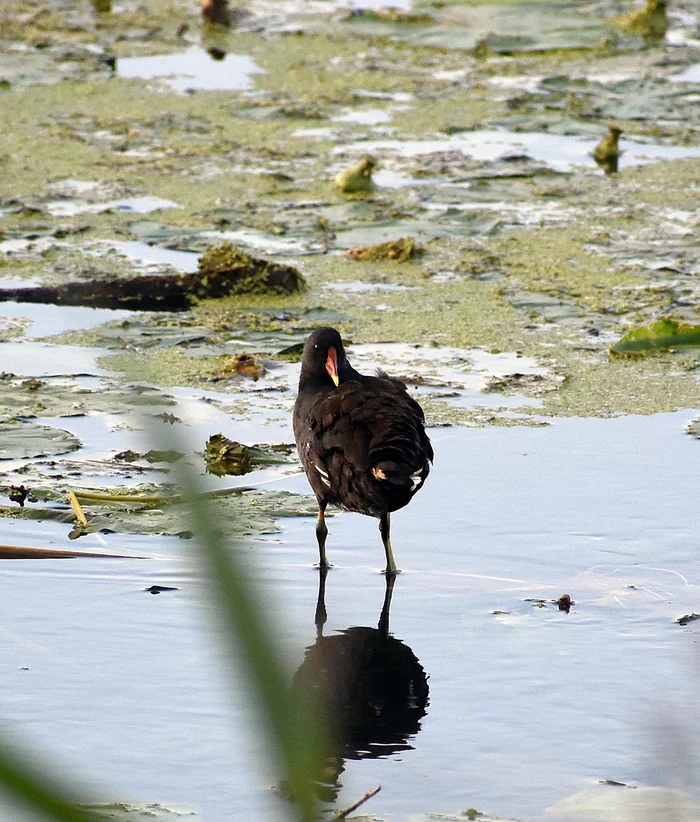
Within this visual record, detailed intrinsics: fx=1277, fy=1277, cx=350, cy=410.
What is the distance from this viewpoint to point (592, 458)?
453 centimetres

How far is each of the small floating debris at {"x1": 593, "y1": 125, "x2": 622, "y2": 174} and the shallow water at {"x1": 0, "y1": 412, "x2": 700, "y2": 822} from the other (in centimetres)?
415

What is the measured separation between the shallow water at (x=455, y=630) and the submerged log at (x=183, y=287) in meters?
1.86

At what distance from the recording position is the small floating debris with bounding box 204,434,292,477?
171 inches

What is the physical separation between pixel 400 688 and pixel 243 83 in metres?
8.31

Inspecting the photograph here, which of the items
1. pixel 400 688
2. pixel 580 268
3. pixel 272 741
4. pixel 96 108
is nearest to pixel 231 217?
pixel 580 268

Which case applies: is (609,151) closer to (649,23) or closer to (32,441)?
(649,23)

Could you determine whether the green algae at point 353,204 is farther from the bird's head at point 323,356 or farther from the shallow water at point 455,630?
the bird's head at point 323,356

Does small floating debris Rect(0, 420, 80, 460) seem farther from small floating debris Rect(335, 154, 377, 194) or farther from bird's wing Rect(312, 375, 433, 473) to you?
small floating debris Rect(335, 154, 377, 194)

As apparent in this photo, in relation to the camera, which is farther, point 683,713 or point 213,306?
point 213,306

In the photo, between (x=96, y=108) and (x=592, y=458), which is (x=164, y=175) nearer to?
(x=96, y=108)

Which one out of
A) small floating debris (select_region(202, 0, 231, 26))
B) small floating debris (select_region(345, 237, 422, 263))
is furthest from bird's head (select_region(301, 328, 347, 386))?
small floating debris (select_region(202, 0, 231, 26))

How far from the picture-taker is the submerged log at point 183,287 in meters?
6.12

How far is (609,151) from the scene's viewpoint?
27.8 ft

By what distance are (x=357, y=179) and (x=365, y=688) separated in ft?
17.0
